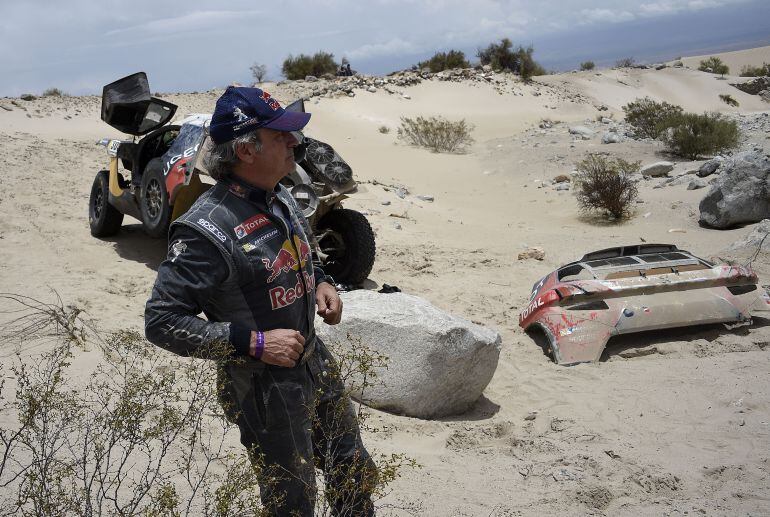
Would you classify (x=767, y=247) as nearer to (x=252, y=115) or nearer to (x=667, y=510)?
(x=667, y=510)

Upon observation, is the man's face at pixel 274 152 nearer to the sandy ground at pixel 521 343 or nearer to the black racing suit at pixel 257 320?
the black racing suit at pixel 257 320

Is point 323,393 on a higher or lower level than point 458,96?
higher

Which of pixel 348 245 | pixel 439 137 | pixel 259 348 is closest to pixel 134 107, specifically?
pixel 348 245

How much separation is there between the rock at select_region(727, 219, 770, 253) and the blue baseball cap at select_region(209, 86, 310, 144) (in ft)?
24.8

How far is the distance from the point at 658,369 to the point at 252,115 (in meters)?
4.28

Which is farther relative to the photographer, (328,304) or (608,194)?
(608,194)

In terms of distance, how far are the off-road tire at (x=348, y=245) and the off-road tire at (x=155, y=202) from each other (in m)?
1.51

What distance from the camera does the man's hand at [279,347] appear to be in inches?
89.7

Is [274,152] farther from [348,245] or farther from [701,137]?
[701,137]

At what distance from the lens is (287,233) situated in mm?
2482

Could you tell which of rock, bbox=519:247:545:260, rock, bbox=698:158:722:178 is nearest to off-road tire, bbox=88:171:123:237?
rock, bbox=519:247:545:260

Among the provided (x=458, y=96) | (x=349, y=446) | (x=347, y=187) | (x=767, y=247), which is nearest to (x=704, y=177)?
(x=767, y=247)

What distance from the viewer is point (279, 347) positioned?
89.8 inches

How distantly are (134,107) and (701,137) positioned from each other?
12788mm
